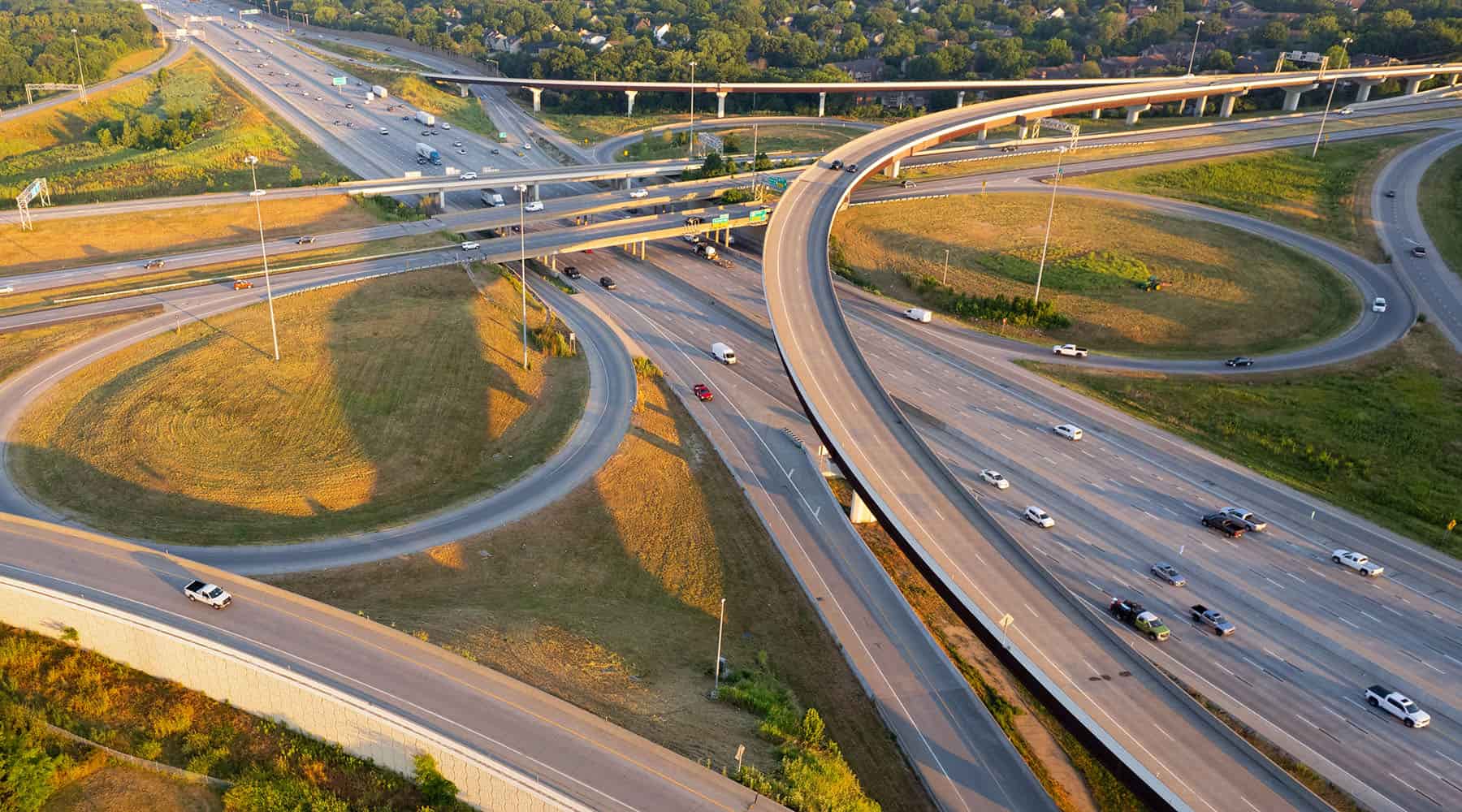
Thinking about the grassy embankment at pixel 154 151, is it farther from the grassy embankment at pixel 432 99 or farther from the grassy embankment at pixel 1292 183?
the grassy embankment at pixel 1292 183

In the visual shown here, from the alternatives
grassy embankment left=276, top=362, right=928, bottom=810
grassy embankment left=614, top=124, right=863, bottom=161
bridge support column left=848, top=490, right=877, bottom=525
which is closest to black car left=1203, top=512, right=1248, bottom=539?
bridge support column left=848, top=490, right=877, bottom=525

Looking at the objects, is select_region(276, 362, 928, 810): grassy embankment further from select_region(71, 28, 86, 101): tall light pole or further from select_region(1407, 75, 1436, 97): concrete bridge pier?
select_region(1407, 75, 1436, 97): concrete bridge pier

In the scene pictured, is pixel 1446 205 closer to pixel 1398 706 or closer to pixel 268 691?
pixel 1398 706

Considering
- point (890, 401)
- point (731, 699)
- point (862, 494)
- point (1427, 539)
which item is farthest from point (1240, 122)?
point (731, 699)

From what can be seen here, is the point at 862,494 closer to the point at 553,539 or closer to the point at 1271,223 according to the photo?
the point at 553,539

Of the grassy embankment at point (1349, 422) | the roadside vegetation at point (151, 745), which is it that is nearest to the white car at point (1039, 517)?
the grassy embankment at point (1349, 422)

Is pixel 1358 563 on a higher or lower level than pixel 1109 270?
lower

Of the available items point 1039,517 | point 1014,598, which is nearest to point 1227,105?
point 1039,517
